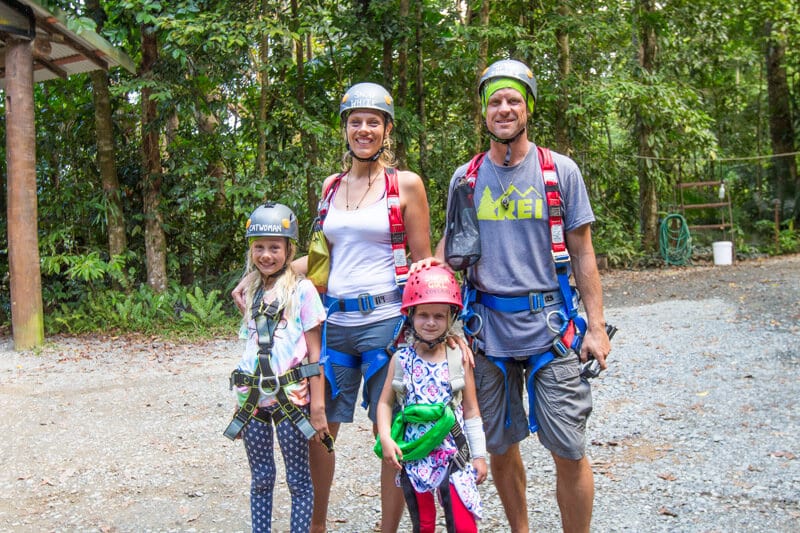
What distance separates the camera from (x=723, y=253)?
54.0 ft

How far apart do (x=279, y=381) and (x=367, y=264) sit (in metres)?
0.60

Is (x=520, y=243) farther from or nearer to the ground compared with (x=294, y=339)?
farther from the ground

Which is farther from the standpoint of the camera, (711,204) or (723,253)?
(711,204)

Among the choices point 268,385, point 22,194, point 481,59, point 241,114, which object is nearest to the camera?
point 268,385

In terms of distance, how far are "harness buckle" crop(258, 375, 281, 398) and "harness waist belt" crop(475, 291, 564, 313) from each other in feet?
3.06

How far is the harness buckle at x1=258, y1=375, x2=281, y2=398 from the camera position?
301 centimetres

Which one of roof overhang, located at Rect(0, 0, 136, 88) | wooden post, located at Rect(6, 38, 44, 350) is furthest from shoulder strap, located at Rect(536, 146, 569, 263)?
wooden post, located at Rect(6, 38, 44, 350)

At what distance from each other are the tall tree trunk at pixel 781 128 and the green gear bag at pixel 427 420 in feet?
61.4

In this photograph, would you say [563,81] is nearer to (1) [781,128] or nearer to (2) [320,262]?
(1) [781,128]

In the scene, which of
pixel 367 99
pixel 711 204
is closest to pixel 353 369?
pixel 367 99

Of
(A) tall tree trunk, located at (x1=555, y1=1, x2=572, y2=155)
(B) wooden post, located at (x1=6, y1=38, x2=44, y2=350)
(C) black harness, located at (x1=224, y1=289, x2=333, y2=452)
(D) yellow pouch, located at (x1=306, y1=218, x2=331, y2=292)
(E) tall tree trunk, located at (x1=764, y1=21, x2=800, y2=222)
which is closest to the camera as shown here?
(C) black harness, located at (x1=224, y1=289, x2=333, y2=452)

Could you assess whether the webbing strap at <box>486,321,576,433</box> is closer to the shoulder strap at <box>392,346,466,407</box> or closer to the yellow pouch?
the shoulder strap at <box>392,346,466,407</box>

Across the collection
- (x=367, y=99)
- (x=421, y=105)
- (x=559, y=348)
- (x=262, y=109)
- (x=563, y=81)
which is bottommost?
(x=559, y=348)

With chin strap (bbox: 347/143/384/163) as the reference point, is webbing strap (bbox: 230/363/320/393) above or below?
below
